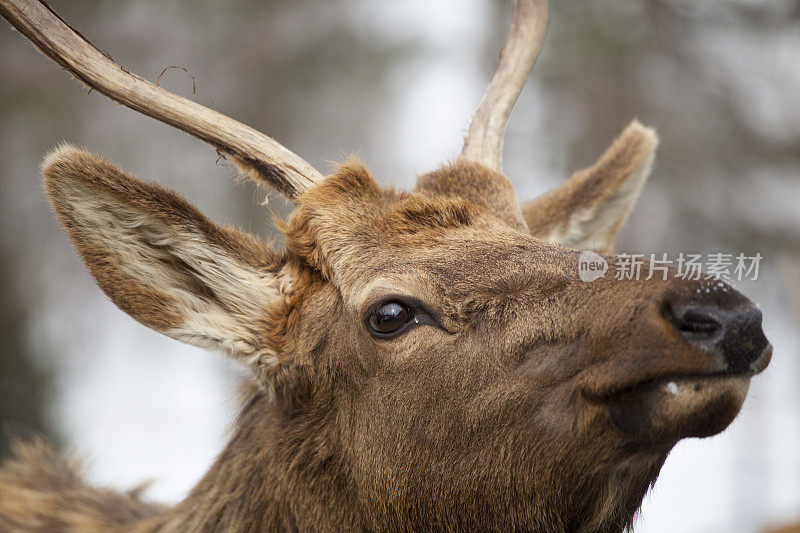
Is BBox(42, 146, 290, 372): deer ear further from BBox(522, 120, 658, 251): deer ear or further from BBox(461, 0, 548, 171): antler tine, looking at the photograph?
BBox(522, 120, 658, 251): deer ear

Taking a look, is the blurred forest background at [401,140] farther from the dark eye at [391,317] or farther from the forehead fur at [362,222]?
the dark eye at [391,317]

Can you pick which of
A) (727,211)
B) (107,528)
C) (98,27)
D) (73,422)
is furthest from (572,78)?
(107,528)

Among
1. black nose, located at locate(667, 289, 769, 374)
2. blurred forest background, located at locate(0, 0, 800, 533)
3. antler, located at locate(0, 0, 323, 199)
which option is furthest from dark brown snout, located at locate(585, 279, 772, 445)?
blurred forest background, located at locate(0, 0, 800, 533)

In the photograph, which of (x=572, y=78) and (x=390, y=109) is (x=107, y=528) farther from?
(x=390, y=109)

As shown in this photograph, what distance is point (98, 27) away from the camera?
12625 millimetres

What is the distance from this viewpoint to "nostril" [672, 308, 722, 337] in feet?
7.87

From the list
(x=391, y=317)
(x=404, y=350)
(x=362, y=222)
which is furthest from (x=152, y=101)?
(x=404, y=350)

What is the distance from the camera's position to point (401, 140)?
14.5 metres

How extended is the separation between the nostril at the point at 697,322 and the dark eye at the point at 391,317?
1043mm

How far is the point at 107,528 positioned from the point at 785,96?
10.9 m

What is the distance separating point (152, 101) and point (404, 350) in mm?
1618

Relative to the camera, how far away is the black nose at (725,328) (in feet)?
7.84

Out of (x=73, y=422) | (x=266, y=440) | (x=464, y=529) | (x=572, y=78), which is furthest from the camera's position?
(x=572, y=78)

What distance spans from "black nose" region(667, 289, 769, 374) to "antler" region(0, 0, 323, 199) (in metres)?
1.88
